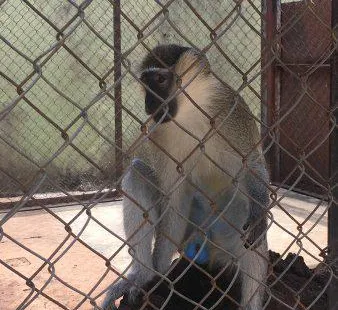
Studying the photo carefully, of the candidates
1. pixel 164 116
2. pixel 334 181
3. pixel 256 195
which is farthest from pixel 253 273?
pixel 164 116

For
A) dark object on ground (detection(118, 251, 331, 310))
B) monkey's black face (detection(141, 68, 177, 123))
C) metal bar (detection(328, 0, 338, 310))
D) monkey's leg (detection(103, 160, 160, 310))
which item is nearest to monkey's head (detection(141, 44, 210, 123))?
monkey's black face (detection(141, 68, 177, 123))

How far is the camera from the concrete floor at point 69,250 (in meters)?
3.03

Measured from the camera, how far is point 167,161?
2559mm

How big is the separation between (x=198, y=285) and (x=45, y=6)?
11.4ft

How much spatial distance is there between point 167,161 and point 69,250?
5.46 feet

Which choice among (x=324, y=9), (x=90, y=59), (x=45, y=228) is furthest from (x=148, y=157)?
(x=324, y=9)

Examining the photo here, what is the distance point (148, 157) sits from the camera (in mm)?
2623

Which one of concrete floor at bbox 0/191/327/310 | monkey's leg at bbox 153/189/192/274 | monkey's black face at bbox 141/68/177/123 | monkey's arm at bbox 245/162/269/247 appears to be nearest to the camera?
monkey's black face at bbox 141/68/177/123

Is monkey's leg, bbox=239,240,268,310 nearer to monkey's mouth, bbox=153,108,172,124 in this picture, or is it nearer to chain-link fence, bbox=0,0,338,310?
chain-link fence, bbox=0,0,338,310

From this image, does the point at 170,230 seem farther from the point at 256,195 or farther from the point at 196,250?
the point at 256,195

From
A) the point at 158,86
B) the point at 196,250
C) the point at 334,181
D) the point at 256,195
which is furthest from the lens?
the point at 196,250

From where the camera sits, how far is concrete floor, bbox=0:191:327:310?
3031mm

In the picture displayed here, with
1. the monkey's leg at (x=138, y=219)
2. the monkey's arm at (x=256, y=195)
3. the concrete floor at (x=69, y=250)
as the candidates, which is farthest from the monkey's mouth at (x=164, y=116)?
the concrete floor at (x=69, y=250)

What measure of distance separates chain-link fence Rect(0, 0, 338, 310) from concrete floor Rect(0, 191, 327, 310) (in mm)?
17
